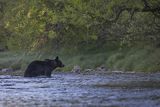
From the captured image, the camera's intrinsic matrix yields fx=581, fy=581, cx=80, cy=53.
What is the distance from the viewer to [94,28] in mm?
32500

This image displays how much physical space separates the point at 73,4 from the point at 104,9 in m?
2.00

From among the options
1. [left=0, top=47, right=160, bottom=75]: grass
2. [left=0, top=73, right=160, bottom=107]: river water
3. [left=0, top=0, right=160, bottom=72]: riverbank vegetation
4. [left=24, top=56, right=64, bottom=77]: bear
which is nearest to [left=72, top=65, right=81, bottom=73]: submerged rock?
[left=0, top=47, right=160, bottom=75]: grass

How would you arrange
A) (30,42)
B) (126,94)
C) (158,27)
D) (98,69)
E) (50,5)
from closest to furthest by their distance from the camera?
(126,94)
(50,5)
(158,27)
(30,42)
(98,69)

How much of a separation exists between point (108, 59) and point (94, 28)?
18.5m

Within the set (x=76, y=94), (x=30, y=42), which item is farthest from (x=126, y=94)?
(x=30, y=42)

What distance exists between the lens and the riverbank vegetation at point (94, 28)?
95.8ft

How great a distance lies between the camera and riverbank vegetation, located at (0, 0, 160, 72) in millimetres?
29197

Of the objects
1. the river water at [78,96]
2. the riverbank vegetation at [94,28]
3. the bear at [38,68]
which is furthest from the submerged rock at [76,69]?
the river water at [78,96]

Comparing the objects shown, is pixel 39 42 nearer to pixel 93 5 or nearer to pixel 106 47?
pixel 93 5

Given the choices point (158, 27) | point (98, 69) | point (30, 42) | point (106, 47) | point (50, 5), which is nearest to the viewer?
point (50, 5)

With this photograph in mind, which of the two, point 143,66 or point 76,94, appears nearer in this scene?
point 76,94

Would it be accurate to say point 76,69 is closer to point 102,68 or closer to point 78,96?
point 102,68

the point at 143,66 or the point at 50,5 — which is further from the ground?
the point at 50,5

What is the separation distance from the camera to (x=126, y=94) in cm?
2339
